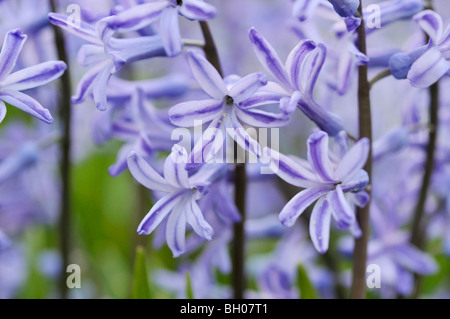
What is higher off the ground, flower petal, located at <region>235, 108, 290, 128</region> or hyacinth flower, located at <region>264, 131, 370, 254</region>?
flower petal, located at <region>235, 108, 290, 128</region>

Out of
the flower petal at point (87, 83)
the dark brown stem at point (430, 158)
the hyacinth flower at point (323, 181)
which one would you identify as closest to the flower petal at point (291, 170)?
the hyacinth flower at point (323, 181)

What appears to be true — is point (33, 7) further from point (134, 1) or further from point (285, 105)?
point (285, 105)

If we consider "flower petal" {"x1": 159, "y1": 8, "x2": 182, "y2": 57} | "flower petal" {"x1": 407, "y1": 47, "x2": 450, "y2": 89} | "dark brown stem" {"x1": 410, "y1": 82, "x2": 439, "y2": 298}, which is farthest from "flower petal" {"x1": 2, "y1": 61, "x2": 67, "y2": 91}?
"dark brown stem" {"x1": 410, "y1": 82, "x2": 439, "y2": 298}

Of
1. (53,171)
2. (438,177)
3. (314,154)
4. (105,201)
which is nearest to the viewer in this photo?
(314,154)

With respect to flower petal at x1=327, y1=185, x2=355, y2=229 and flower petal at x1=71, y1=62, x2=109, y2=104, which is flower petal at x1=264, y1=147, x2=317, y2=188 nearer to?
flower petal at x1=327, y1=185, x2=355, y2=229

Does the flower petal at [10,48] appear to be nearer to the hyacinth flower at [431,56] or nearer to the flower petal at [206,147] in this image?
the flower petal at [206,147]

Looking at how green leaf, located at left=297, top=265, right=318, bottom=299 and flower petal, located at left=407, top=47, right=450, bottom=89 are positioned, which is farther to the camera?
green leaf, located at left=297, top=265, right=318, bottom=299

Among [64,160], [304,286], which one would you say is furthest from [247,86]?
[64,160]
